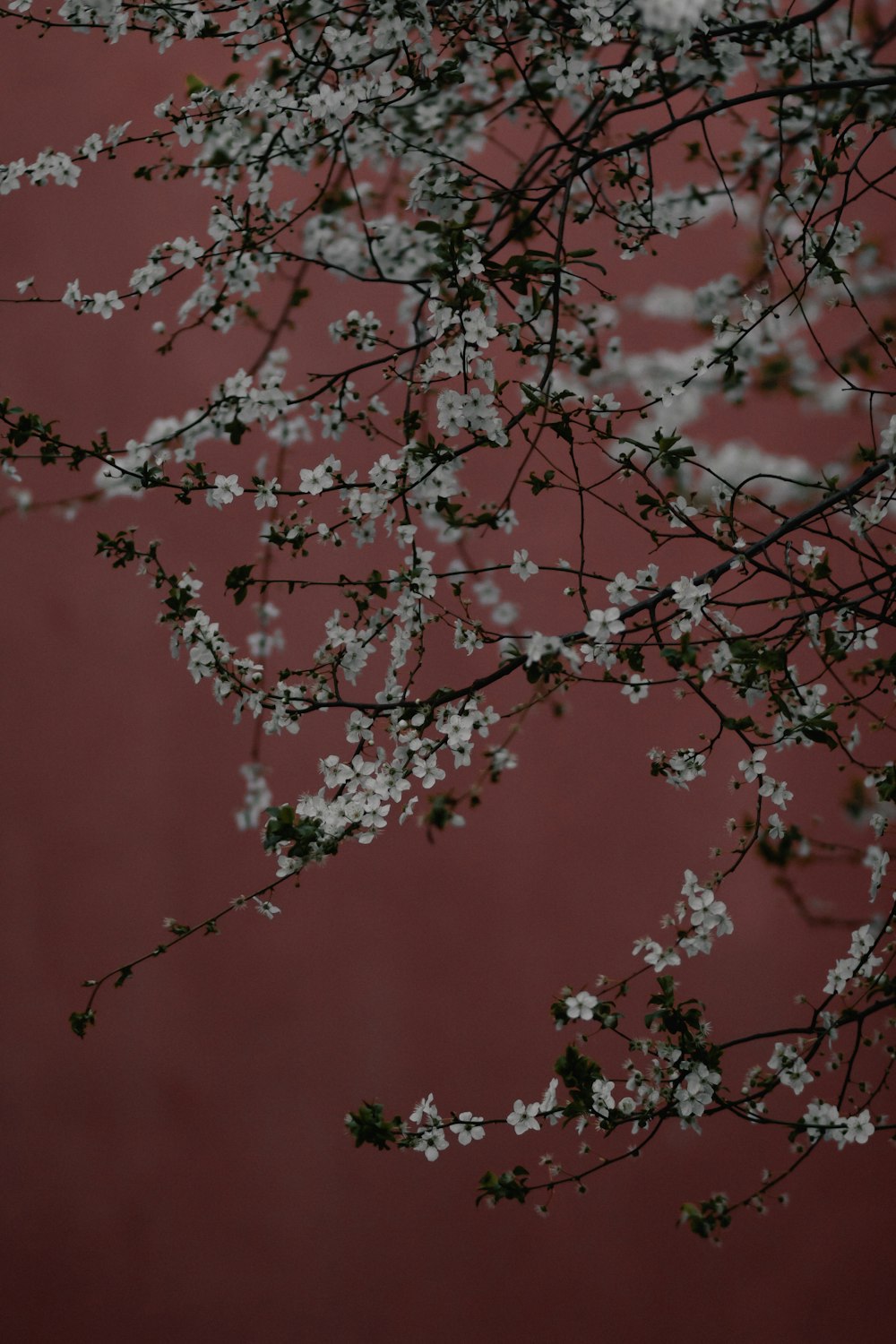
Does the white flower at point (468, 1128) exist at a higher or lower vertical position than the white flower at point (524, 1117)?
higher

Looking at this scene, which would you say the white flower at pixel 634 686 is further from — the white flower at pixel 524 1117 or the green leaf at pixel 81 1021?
the green leaf at pixel 81 1021

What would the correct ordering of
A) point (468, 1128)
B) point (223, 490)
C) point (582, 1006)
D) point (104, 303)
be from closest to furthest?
point (582, 1006), point (468, 1128), point (223, 490), point (104, 303)

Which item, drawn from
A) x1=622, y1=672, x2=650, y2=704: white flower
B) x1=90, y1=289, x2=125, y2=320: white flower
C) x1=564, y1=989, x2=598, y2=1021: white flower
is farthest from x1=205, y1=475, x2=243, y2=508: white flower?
x1=564, y1=989, x2=598, y2=1021: white flower

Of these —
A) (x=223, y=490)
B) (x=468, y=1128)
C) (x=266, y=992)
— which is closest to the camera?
(x=468, y=1128)

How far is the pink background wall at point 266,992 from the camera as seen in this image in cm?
385

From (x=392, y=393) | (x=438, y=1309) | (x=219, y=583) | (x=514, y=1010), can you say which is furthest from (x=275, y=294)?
(x=438, y=1309)

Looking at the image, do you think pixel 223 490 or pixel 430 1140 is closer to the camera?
pixel 430 1140

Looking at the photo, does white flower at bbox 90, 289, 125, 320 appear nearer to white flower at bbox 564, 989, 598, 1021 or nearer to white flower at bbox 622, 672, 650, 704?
white flower at bbox 622, 672, 650, 704

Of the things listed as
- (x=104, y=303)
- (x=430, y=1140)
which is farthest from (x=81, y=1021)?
(x=104, y=303)

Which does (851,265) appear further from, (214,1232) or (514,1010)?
(214,1232)

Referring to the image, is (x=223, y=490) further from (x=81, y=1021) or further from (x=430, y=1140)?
(x=430, y=1140)

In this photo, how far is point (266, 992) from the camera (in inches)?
157

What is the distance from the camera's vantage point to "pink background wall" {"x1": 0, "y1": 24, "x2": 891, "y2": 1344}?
385cm

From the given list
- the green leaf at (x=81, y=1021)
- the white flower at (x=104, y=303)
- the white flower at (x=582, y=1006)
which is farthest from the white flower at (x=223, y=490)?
the white flower at (x=582, y=1006)
